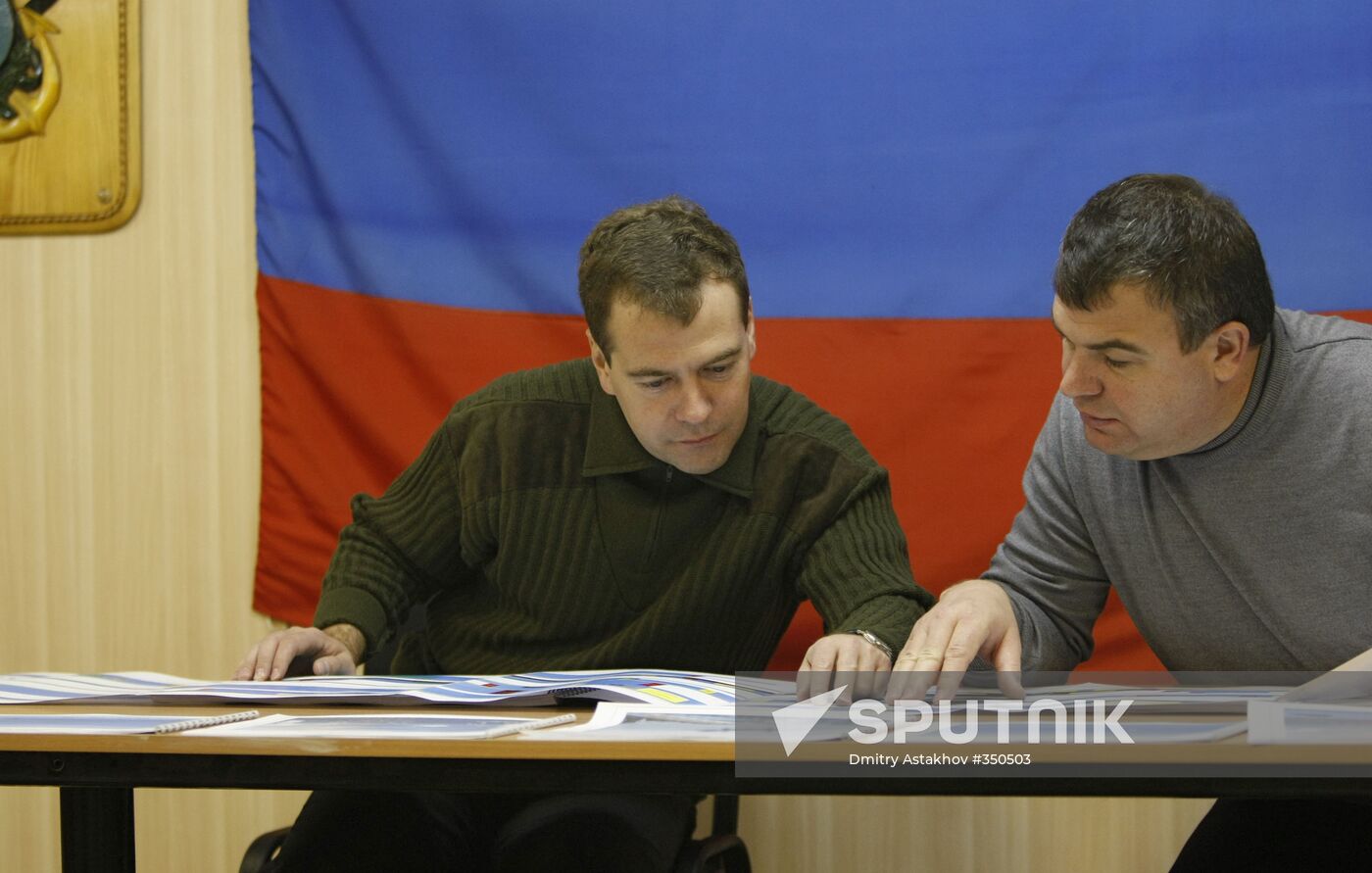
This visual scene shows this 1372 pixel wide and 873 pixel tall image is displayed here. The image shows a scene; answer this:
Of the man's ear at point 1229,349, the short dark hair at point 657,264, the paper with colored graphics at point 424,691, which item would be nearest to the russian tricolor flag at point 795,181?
the short dark hair at point 657,264

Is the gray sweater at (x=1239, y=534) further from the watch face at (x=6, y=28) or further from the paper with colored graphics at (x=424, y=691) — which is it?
the watch face at (x=6, y=28)

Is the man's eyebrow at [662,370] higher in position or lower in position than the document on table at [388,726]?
higher

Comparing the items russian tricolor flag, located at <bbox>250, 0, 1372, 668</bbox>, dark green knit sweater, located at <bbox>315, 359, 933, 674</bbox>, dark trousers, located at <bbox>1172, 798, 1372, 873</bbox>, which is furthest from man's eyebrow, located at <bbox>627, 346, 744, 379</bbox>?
dark trousers, located at <bbox>1172, 798, 1372, 873</bbox>

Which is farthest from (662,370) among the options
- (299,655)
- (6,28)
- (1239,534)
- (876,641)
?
(6,28)

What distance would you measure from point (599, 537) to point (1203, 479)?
0.67 metres

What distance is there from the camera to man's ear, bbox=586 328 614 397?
151 cm

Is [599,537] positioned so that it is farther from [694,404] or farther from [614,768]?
[614,768]

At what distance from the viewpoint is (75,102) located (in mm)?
2217

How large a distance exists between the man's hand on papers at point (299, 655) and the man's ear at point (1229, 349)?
3.05 feet

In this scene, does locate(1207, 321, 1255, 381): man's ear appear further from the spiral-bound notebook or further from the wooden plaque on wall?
the wooden plaque on wall

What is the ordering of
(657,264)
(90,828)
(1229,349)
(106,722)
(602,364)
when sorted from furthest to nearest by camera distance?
1. (602,364)
2. (657,264)
3. (1229,349)
4. (90,828)
5. (106,722)

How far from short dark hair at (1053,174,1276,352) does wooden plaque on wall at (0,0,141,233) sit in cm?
166

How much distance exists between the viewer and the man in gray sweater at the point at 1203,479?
1236 millimetres

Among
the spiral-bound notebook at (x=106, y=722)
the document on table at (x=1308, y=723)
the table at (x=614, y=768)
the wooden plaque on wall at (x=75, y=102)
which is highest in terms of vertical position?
the wooden plaque on wall at (x=75, y=102)
